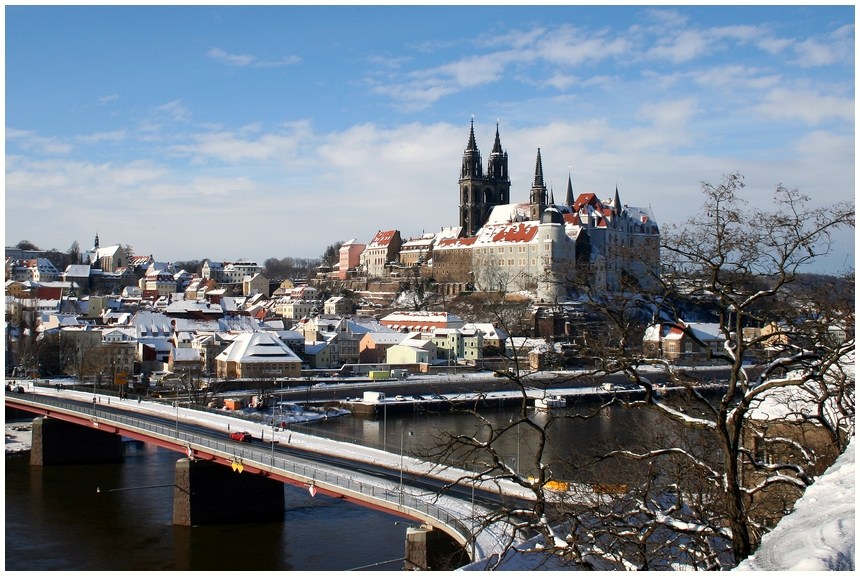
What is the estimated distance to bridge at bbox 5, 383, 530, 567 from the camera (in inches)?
560

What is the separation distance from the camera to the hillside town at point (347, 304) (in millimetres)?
50031

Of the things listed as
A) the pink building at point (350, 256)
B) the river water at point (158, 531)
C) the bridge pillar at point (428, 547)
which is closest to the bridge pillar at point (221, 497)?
the river water at point (158, 531)

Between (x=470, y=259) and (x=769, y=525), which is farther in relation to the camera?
(x=470, y=259)

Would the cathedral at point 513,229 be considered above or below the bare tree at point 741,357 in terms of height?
above

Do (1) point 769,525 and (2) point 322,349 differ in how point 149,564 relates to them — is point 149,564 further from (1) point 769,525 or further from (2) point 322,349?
(2) point 322,349

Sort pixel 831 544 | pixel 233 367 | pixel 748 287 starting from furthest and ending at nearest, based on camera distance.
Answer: pixel 233 367
pixel 748 287
pixel 831 544

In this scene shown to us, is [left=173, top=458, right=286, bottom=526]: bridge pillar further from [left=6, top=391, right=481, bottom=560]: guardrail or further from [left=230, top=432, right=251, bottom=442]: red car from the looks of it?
[left=230, top=432, right=251, bottom=442]: red car

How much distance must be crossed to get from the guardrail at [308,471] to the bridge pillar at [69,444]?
1.01m

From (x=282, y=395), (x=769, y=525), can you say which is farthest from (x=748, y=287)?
(x=282, y=395)

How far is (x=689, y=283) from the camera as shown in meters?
5.88

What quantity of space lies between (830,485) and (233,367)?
145 ft

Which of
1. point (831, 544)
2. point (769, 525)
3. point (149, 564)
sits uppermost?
point (831, 544)

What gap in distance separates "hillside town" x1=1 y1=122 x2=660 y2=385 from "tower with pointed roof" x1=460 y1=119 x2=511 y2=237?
110 millimetres

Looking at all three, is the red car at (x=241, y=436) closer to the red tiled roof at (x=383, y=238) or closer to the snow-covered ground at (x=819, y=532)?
the snow-covered ground at (x=819, y=532)
